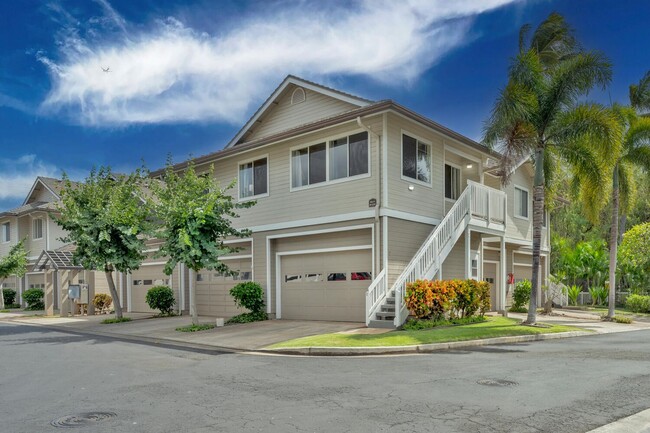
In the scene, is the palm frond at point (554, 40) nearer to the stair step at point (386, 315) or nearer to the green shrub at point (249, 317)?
the stair step at point (386, 315)

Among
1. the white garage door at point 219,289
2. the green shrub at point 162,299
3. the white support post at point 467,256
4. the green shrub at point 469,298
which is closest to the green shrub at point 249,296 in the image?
the white garage door at point 219,289

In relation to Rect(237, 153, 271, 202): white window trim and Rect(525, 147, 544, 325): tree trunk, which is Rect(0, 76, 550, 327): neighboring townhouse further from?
Rect(525, 147, 544, 325): tree trunk

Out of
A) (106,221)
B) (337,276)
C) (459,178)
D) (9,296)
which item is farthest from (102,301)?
(459,178)

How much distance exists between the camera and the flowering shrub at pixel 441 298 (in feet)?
50.0

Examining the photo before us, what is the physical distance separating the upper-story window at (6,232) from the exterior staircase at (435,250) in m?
34.4

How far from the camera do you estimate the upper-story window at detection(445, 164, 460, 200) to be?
20.8 meters

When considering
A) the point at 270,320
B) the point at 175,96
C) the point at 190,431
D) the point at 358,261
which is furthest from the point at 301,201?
the point at 175,96

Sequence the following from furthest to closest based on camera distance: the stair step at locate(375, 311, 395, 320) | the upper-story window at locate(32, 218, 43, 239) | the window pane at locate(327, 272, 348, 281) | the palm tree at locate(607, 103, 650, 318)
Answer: the upper-story window at locate(32, 218, 43, 239) → the palm tree at locate(607, 103, 650, 318) → the window pane at locate(327, 272, 348, 281) → the stair step at locate(375, 311, 395, 320)

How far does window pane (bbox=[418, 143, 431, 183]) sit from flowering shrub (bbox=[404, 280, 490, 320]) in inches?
160

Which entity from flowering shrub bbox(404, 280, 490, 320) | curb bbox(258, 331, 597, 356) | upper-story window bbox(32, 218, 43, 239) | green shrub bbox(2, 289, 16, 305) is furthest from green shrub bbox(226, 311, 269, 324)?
green shrub bbox(2, 289, 16, 305)

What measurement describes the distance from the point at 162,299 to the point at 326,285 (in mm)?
8562

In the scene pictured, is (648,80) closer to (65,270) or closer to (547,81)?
(547,81)

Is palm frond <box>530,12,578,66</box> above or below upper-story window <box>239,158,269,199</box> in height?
above

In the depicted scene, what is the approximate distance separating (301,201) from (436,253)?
16.9 feet
